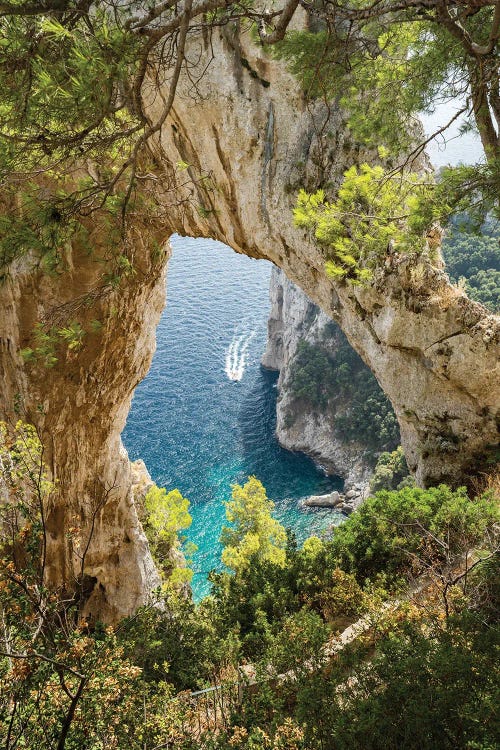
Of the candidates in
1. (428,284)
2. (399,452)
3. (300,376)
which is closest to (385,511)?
(428,284)

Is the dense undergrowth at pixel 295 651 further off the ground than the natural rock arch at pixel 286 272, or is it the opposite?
the natural rock arch at pixel 286 272

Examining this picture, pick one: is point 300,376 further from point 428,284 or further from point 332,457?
point 428,284

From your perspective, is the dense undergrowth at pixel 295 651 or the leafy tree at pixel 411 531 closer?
the dense undergrowth at pixel 295 651

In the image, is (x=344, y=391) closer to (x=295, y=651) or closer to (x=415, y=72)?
(x=295, y=651)

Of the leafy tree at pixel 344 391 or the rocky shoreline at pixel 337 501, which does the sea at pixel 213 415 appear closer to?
the rocky shoreline at pixel 337 501

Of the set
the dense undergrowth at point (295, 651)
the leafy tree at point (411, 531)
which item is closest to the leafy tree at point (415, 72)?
the dense undergrowth at point (295, 651)

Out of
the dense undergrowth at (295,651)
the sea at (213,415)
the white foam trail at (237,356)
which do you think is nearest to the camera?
the dense undergrowth at (295,651)

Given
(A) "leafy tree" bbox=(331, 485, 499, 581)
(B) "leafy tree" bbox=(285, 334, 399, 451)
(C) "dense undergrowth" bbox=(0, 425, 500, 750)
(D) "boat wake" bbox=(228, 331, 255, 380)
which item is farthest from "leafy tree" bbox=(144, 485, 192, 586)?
(D) "boat wake" bbox=(228, 331, 255, 380)
